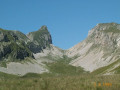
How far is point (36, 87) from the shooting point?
16.0 meters

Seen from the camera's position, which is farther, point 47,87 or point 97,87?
point 47,87

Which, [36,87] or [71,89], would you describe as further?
[36,87]

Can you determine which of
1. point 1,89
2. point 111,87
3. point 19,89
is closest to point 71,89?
point 111,87

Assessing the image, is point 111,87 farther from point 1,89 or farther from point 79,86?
point 1,89

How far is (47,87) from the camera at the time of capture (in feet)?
53.3

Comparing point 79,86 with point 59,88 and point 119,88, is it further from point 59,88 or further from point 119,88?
A: point 119,88

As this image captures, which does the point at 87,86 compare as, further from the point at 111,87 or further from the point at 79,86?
the point at 111,87

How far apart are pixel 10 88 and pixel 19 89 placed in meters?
0.82

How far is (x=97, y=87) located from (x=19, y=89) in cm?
571

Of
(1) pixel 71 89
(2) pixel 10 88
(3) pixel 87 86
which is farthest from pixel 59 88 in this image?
(2) pixel 10 88

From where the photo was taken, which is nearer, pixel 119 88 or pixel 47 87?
pixel 119 88

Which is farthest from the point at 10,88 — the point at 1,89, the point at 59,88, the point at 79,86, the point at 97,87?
the point at 97,87

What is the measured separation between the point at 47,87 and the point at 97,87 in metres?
3.84

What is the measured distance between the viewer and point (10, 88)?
15773 millimetres
